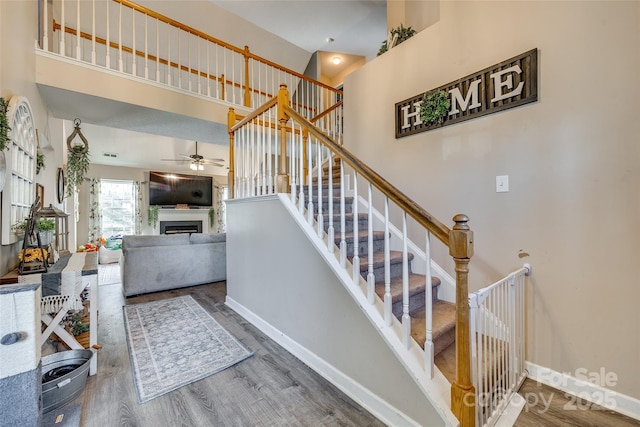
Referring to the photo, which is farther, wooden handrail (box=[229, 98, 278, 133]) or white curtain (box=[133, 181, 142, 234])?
white curtain (box=[133, 181, 142, 234])

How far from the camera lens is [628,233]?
1.54 metres

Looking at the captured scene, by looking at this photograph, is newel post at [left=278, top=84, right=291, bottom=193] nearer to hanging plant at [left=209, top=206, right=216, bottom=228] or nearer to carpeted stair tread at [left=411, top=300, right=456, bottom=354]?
carpeted stair tread at [left=411, top=300, right=456, bottom=354]

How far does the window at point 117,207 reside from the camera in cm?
770

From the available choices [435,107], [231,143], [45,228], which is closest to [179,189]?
[231,143]

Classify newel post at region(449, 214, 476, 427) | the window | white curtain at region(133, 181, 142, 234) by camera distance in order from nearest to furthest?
newel post at region(449, 214, 476, 427) < the window < white curtain at region(133, 181, 142, 234)

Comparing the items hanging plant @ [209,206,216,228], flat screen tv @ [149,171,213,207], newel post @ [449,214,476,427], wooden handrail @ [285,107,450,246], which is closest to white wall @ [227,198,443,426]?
newel post @ [449,214,476,427]

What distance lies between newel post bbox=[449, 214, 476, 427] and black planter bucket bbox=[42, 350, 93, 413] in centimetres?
209

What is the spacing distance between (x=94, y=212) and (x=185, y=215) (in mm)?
2239

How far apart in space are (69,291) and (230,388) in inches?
49.2

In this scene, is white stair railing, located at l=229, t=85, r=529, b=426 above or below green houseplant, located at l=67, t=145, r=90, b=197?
below

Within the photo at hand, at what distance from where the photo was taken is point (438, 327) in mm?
1716

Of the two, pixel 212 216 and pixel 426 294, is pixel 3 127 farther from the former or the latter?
pixel 212 216

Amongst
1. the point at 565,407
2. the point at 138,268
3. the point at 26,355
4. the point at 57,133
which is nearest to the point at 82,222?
the point at 57,133

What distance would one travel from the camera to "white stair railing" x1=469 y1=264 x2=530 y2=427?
4.35ft
